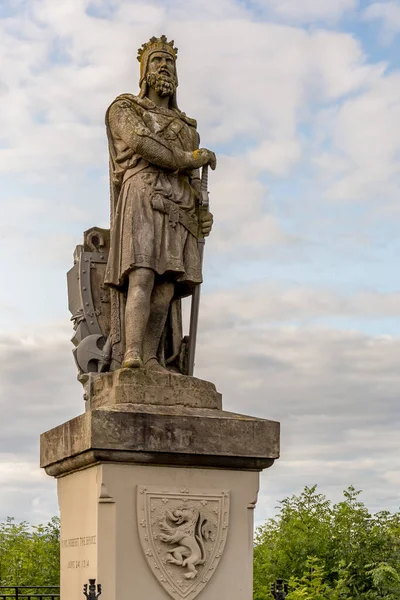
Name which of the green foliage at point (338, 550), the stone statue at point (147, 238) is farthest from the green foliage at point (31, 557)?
the stone statue at point (147, 238)

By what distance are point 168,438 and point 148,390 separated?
0.56 m

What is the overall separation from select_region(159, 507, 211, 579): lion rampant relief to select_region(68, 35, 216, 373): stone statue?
154 centimetres

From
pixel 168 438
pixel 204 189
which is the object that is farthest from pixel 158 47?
pixel 168 438

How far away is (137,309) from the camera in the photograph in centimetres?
1187

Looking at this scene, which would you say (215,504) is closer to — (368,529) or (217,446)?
(217,446)

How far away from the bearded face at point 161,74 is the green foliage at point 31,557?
1488 cm

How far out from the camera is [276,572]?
87.4 feet

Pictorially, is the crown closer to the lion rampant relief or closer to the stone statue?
the stone statue

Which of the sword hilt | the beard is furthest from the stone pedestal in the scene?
the beard

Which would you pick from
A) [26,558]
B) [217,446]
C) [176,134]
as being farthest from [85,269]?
[26,558]

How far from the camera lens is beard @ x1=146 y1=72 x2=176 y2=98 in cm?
1252

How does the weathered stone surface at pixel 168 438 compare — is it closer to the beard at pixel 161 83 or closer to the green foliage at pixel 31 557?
the beard at pixel 161 83

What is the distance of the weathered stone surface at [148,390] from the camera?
37.8 ft

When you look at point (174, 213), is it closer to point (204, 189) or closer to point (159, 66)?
point (204, 189)
